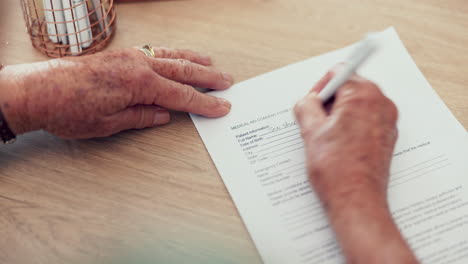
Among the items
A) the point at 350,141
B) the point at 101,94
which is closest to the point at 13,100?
the point at 101,94

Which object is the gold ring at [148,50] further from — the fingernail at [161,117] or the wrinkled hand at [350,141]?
the wrinkled hand at [350,141]

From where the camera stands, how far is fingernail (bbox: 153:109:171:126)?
30.2 inches

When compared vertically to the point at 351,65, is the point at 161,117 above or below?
below

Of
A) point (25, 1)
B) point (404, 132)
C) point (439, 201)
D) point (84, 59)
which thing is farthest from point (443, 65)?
point (25, 1)

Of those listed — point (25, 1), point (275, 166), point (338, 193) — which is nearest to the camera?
point (338, 193)

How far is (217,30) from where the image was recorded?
897 mm

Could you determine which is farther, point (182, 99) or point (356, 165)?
point (182, 99)

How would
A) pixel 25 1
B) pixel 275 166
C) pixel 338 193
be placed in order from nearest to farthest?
1. pixel 338 193
2. pixel 275 166
3. pixel 25 1

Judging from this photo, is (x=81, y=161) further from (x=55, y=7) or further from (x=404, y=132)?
(x=404, y=132)

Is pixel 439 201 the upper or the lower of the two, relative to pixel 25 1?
lower

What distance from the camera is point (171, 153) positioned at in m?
0.75

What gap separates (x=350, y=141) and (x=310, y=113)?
8 centimetres

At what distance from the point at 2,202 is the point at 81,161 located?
124mm

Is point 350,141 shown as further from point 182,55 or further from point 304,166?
point 182,55
